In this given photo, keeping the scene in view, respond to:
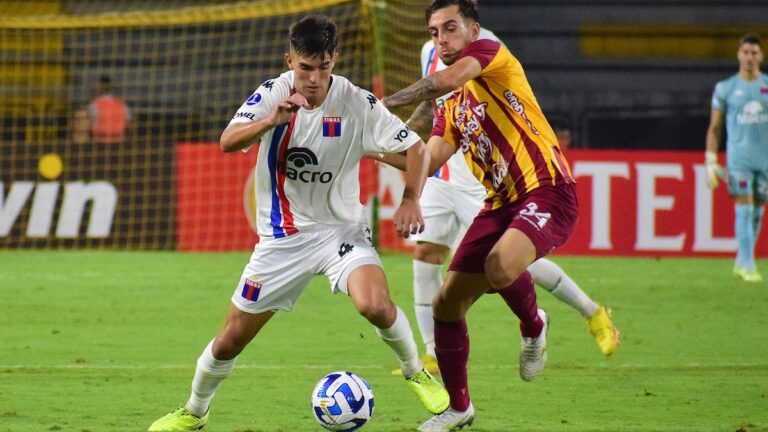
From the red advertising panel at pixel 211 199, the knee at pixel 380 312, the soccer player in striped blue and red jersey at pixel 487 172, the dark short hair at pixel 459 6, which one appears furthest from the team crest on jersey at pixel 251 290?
the red advertising panel at pixel 211 199

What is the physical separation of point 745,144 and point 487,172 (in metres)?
6.96

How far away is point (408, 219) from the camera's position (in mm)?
5461

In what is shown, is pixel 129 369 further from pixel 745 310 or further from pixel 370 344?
pixel 745 310

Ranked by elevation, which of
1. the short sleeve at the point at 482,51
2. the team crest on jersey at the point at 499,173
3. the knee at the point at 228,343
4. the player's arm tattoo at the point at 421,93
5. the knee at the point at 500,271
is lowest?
the knee at the point at 228,343

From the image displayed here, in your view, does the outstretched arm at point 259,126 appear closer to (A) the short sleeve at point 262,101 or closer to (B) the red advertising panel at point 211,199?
(A) the short sleeve at point 262,101

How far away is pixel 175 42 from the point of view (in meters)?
18.8

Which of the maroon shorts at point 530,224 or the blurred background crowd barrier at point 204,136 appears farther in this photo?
the blurred background crowd barrier at point 204,136

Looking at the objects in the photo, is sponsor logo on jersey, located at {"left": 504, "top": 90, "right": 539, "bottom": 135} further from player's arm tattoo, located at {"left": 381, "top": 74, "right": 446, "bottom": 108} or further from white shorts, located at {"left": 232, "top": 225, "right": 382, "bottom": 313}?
white shorts, located at {"left": 232, "top": 225, "right": 382, "bottom": 313}

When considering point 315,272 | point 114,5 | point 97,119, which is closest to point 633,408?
point 315,272

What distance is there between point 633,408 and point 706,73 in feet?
46.9

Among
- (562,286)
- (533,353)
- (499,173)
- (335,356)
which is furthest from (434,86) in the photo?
(335,356)

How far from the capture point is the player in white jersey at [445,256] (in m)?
7.39

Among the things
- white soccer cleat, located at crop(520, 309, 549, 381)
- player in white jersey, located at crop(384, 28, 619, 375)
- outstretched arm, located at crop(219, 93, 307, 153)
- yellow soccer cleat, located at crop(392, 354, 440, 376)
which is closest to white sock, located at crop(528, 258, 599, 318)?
player in white jersey, located at crop(384, 28, 619, 375)

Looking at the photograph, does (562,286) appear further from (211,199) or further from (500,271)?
(211,199)
